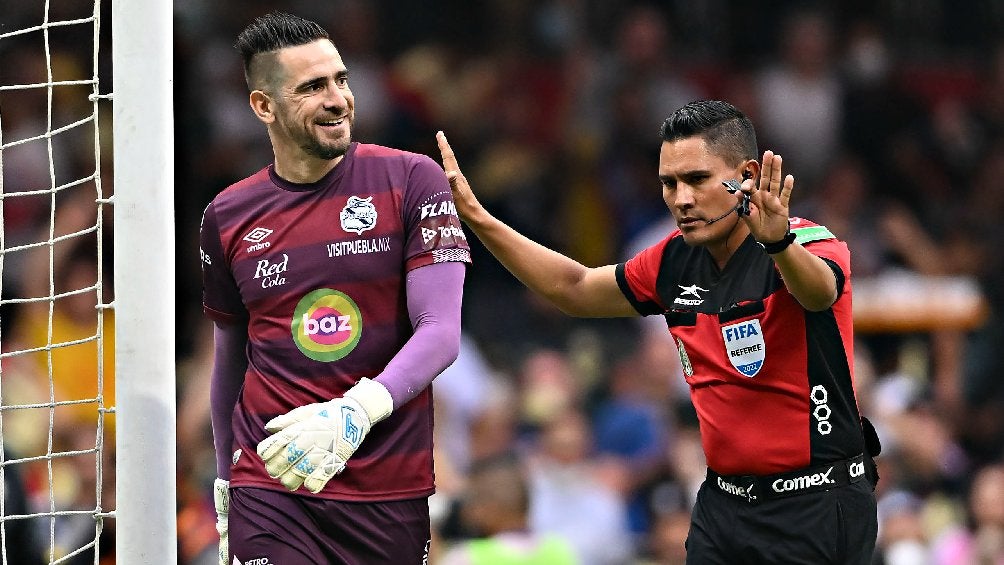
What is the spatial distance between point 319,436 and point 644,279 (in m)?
1.42

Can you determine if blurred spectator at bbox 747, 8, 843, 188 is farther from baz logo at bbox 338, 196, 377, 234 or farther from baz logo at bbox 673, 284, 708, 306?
baz logo at bbox 338, 196, 377, 234

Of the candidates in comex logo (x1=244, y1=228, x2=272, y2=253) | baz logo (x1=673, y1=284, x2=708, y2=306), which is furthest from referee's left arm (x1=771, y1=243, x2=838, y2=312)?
comex logo (x1=244, y1=228, x2=272, y2=253)

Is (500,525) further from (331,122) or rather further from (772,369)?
(331,122)

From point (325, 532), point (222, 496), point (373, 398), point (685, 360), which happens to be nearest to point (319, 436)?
point (373, 398)

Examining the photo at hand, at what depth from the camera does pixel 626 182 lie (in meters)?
10.2

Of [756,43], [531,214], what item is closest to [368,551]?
[531,214]

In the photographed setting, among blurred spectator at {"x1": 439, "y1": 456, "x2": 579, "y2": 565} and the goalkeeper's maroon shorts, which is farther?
blurred spectator at {"x1": 439, "y1": 456, "x2": 579, "y2": 565}

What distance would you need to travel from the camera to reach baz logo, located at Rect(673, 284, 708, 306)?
434cm

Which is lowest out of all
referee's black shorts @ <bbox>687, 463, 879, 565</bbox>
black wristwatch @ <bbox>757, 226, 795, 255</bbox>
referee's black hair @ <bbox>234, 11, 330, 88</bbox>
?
referee's black shorts @ <bbox>687, 463, 879, 565</bbox>

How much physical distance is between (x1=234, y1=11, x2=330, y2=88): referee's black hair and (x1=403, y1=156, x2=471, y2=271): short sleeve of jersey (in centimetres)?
46

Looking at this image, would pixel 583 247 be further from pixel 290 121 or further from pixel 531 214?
pixel 290 121

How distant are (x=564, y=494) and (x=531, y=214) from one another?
2.46m

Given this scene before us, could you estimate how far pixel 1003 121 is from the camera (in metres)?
11.2

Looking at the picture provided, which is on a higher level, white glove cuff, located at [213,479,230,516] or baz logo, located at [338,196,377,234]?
baz logo, located at [338,196,377,234]
